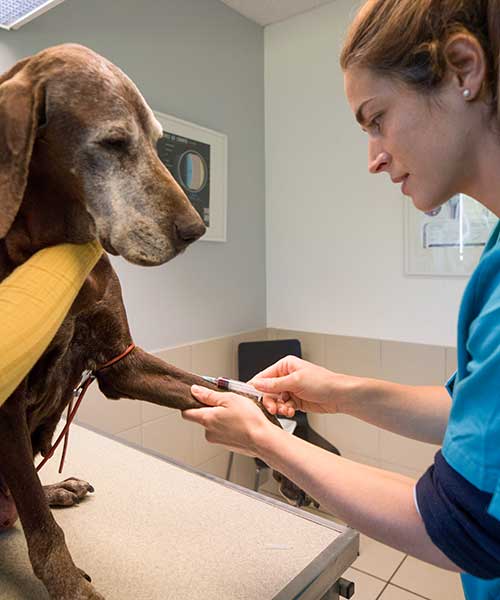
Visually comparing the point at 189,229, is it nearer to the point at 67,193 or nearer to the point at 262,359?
the point at 67,193

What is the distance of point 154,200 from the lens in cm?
56

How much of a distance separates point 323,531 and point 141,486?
0.38 m

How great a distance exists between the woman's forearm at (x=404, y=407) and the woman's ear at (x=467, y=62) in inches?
19.5

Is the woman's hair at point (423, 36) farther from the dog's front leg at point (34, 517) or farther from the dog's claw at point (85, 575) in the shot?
the dog's claw at point (85, 575)

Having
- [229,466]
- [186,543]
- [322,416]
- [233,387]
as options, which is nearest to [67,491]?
[186,543]

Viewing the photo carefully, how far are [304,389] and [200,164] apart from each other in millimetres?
1341

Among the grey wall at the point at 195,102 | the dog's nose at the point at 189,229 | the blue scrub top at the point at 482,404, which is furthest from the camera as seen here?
the grey wall at the point at 195,102

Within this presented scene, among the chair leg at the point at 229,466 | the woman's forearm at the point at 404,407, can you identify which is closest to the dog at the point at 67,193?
the woman's forearm at the point at 404,407

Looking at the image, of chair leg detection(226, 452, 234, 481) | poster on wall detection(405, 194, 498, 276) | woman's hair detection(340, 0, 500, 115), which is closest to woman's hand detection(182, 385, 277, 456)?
woman's hair detection(340, 0, 500, 115)

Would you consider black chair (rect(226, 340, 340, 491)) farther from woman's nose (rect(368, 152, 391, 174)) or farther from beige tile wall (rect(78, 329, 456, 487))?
woman's nose (rect(368, 152, 391, 174))

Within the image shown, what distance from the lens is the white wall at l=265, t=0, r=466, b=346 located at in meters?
2.04

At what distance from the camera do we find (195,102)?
77.4 inches

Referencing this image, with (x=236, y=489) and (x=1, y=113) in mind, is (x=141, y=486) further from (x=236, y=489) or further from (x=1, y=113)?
(x=1, y=113)

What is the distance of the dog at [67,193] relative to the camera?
1.70ft
